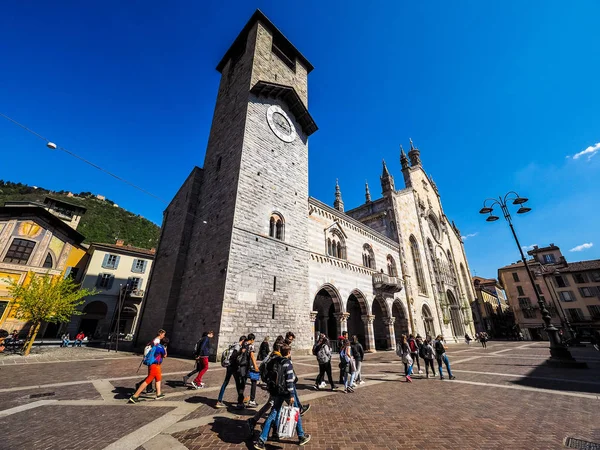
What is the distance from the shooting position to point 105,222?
212 ft

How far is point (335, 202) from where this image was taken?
29391 mm

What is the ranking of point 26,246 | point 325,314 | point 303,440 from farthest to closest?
point 26,246, point 325,314, point 303,440

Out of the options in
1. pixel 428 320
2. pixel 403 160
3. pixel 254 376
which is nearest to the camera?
pixel 254 376

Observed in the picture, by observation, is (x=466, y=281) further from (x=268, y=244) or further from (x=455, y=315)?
(x=268, y=244)

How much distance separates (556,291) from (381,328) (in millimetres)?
32208

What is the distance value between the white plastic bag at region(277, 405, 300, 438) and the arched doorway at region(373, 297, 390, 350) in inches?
712

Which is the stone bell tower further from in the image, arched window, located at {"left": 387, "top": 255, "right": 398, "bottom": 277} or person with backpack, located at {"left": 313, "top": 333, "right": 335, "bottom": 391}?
arched window, located at {"left": 387, "top": 255, "right": 398, "bottom": 277}

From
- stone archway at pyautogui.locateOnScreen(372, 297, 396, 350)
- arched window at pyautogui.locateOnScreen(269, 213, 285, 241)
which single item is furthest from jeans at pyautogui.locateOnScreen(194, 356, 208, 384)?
stone archway at pyautogui.locateOnScreen(372, 297, 396, 350)

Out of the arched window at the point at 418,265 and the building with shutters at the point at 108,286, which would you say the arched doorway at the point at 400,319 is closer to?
the arched window at the point at 418,265

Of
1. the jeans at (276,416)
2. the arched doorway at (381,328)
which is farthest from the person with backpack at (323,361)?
the arched doorway at (381,328)

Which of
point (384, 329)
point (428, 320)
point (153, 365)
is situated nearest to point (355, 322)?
point (384, 329)

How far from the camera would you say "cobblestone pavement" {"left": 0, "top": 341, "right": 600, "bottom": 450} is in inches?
144

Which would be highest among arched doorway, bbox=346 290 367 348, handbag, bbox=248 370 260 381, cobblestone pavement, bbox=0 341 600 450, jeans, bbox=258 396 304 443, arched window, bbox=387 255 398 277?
arched window, bbox=387 255 398 277

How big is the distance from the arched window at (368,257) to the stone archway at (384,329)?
2.80m
